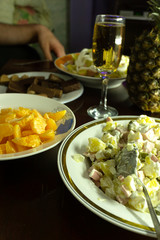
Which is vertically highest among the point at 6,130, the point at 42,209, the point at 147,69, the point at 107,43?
the point at 107,43

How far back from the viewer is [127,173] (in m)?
0.59

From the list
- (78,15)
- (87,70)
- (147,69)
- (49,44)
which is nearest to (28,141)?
(147,69)

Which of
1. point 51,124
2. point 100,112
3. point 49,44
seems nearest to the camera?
point 51,124

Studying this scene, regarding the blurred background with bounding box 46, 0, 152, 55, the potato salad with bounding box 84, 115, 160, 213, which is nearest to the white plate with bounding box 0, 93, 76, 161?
the potato salad with bounding box 84, 115, 160, 213

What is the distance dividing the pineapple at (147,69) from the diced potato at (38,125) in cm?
51

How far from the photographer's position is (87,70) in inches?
54.4

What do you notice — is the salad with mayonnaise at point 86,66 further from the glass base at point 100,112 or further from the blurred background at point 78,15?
the blurred background at point 78,15

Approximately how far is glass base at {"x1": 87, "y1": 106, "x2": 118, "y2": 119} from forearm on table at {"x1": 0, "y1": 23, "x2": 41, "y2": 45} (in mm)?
1425

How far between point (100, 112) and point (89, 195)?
0.60 metres

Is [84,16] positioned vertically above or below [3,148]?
above

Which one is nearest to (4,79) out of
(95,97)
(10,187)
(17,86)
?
(17,86)

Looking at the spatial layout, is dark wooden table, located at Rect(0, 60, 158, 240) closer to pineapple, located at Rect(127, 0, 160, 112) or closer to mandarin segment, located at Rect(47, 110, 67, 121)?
mandarin segment, located at Rect(47, 110, 67, 121)

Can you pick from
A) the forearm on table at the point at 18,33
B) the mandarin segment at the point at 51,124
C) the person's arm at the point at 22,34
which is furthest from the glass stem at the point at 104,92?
the forearm on table at the point at 18,33

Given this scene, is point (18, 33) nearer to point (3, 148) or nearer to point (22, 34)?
point (22, 34)
